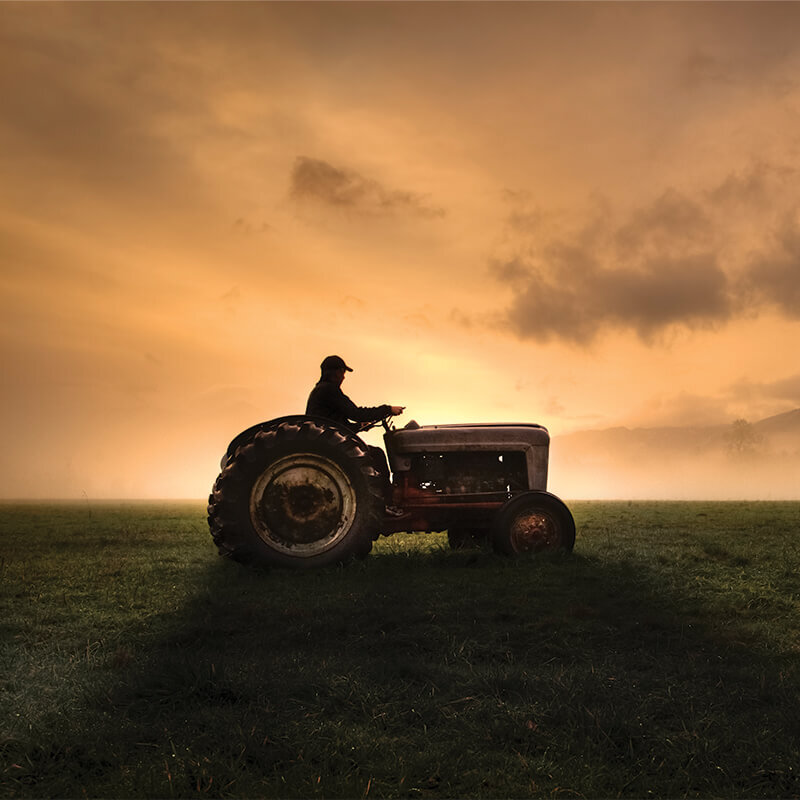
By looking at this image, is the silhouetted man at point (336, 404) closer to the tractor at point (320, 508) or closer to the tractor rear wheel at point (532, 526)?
the tractor at point (320, 508)

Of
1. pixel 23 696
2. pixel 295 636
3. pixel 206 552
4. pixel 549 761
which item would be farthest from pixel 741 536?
pixel 23 696

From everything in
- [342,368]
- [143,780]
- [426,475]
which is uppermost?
[342,368]

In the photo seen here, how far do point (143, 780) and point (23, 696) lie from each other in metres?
1.83

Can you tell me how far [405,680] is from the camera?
221 inches

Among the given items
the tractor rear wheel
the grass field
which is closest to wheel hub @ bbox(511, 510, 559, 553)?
the tractor rear wheel

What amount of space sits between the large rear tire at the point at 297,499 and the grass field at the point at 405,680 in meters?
0.47

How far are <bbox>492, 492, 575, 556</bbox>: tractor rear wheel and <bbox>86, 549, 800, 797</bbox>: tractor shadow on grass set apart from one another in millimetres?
2026

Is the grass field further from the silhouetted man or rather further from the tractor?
the silhouetted man

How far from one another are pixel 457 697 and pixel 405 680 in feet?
1.72

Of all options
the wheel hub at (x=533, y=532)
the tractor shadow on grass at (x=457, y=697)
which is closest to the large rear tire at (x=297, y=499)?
the tractor shadow on grass at (x=457, y=697)

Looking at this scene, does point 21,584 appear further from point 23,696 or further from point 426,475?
point 426,475

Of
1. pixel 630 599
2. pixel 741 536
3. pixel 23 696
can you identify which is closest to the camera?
pixel 23 696

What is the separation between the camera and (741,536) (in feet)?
49.3

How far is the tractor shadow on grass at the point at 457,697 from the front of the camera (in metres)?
4.11
